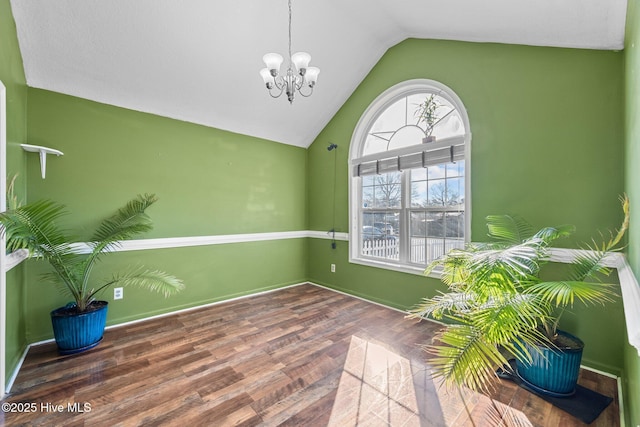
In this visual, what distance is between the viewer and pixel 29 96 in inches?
95.0

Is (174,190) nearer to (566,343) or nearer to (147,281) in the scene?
(147,281)

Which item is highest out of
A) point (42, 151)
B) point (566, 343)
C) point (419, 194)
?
point (42, 151)

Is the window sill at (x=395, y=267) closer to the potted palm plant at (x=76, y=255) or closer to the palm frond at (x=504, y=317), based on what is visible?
the palm frond at (x=504, y=317)

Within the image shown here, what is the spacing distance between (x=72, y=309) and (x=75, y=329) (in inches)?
9.2

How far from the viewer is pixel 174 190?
3156 mm

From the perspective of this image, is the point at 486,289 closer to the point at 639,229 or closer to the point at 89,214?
the point at 639,229

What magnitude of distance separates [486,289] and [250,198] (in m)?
3.10

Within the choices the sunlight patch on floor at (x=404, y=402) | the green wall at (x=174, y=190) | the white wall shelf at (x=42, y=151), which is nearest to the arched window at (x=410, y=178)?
the green wall at (x=174, y=190)

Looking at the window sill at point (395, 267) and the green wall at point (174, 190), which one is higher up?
the green wall at point (174, 190)

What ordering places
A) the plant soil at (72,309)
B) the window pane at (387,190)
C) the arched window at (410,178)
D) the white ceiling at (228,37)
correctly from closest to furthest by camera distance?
1. the white ceiling at (228,37)
2. the plant soil at (72,309)
3. the arched window at (410,178)
4. the window pane at (387,190)

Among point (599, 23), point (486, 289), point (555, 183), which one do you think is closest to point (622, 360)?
point (555, 183)

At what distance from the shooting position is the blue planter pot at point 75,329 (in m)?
2.20

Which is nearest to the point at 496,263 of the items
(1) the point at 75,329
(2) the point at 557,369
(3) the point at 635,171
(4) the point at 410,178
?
(3) the point at 635,171

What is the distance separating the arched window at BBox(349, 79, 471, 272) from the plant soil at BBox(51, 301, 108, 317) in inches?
110
